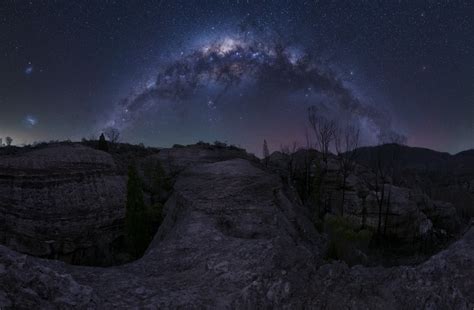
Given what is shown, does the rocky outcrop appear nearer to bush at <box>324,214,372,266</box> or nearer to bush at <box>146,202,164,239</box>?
bush at <box>324,214,372,266</box>

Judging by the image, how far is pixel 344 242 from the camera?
1959cm

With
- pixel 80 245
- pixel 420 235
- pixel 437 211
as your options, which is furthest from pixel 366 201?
pixel 80 245

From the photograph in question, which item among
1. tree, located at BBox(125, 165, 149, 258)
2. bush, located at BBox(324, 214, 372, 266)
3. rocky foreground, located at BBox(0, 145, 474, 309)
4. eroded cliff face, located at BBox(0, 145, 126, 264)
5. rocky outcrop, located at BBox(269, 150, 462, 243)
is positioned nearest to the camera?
rocky foreground, located at BBox(0, 145, 474, 309)

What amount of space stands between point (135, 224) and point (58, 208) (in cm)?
560

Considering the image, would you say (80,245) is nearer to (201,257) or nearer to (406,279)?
(201,257)

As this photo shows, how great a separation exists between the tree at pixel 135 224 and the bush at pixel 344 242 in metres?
10.8

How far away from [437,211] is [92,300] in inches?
1793

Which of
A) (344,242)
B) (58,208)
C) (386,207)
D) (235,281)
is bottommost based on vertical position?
(344,242)

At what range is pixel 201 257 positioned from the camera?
9.90 meters

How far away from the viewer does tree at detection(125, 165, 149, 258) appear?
19578mm

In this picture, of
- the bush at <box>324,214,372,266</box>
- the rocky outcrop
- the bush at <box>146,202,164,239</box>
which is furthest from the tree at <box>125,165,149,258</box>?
the rocky outcrop

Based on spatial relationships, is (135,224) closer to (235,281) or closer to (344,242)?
(344,242)

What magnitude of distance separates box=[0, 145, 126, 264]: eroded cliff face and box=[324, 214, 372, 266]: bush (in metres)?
13.0

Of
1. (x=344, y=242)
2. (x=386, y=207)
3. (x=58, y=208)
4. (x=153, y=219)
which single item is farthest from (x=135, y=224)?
(x=386, y=207)
